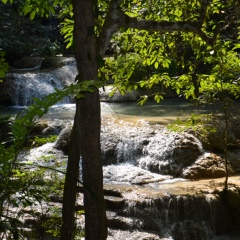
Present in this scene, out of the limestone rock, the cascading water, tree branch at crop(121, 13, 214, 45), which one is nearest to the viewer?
tree branch at crop(121, 13, 214, 45)

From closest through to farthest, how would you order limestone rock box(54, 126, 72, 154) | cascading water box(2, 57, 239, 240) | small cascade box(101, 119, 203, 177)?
cascading water box(2, 57, 239, 240), small cascade box(101, 119, 203, 177), limestone rock box(54, 126, 72, 154)

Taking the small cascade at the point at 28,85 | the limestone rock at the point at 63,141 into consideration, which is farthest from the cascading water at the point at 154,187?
the small cascade at the point at 28,85

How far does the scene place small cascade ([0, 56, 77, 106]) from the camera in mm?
17766

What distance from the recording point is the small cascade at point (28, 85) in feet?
58.3

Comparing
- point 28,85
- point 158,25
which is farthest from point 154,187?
point 28,85

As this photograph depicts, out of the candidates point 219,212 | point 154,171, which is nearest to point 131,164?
point 154,171

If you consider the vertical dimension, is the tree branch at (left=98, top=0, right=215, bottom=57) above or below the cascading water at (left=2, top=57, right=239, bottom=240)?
above

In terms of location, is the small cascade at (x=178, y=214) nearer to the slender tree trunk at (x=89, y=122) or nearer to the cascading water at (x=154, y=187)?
the cascading water at (x=154, y=187)

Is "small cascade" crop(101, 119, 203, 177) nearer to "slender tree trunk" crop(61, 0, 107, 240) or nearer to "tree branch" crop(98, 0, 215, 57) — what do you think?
"tree branch" crop(98, 0, 215, 57)

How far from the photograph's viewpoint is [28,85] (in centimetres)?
1808

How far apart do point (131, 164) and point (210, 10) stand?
5.26 meters

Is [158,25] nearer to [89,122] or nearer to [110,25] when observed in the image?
[110,25]

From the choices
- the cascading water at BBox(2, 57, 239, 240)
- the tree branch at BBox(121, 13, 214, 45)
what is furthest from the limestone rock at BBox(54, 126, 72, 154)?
the tree branch at BBox(121, 13, 214, 45)

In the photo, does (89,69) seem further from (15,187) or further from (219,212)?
(219,212)
